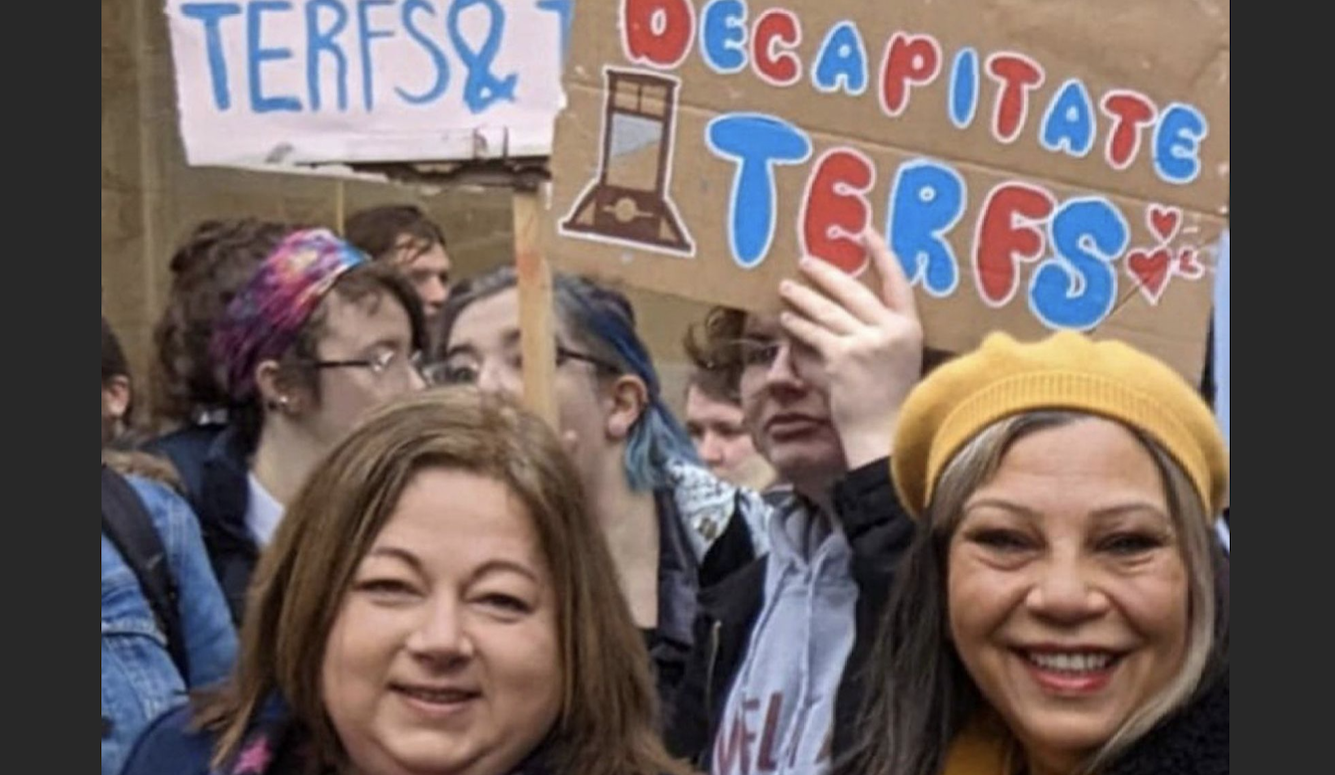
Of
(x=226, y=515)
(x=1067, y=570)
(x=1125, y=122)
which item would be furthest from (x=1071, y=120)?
(x=226, y=515)

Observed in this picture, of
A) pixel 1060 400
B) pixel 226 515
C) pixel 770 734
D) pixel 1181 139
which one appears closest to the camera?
pixel 1060 400

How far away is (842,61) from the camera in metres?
3.49

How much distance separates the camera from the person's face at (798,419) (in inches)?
135

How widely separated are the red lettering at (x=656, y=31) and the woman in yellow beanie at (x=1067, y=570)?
2.37 feet

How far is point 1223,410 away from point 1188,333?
0.24m

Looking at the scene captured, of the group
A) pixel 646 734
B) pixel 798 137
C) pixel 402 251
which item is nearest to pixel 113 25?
pixel 402 251

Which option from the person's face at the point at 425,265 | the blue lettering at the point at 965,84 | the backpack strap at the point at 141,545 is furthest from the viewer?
the person's face at the point at 425,265

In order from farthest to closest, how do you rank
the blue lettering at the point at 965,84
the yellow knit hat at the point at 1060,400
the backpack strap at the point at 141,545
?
the backpack strap at the point at 141,545
the blue lettering at the point at 965,84
the yellow knit hat at the point at 1060,400

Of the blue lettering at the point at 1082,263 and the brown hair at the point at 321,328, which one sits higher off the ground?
the blue lettering at the point at 1082,263

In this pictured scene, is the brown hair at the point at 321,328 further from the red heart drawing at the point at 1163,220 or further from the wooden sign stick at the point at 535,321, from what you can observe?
the red heart drawing at the point at 1163,220

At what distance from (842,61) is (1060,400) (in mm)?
747

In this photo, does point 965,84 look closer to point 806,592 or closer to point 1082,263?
point 1082,263

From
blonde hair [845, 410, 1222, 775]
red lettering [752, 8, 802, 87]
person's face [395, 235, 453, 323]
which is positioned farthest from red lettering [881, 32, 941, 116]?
person's face [395, 235, 453, 323]

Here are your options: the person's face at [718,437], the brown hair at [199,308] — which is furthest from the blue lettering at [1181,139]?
the person's face at [718,437]
